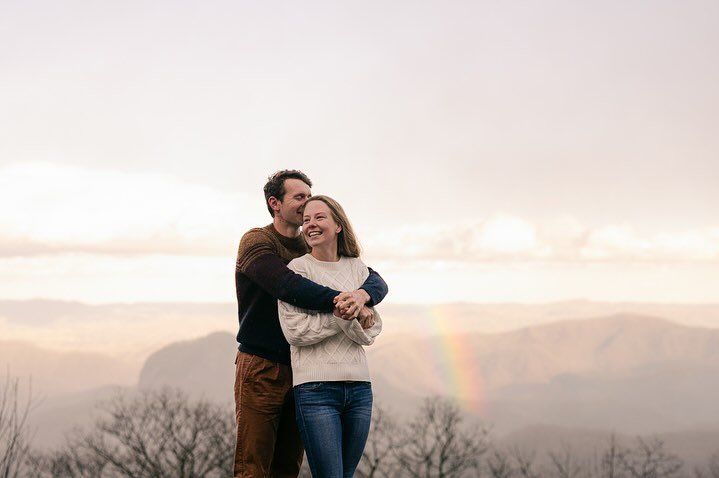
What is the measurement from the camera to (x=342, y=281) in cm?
395

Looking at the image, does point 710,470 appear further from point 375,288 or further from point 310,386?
point 310,386

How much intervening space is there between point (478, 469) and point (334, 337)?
4744 cm

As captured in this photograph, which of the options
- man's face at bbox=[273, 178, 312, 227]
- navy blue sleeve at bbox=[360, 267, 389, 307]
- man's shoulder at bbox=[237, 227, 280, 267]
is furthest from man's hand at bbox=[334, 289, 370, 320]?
man's face at bbox=[273, 178, 312, 227]

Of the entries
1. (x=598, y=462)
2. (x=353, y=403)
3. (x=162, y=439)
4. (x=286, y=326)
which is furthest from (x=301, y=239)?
(x=598, y=462)

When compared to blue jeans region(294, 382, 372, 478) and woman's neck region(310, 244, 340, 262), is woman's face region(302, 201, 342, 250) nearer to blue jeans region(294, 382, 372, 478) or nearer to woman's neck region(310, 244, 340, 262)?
woman's neck region(310, 244, 340, 262)

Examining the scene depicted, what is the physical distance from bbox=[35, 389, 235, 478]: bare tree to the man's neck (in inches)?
1456

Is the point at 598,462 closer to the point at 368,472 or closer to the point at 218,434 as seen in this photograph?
the point at 368,472

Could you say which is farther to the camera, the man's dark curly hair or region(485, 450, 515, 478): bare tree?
region(485, 450, 515, 478): bare tree

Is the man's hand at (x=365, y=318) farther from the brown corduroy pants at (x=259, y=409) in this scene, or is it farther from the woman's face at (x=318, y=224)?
the brown corduroy pants at (x=259, y=409)

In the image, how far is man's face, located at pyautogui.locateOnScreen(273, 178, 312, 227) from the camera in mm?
4293

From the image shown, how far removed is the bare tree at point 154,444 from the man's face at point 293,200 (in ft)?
122

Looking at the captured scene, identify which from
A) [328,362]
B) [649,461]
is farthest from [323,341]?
[649,461]

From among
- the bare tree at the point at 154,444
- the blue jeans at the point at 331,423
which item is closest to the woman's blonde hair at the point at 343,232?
the blue jeans at the point at 331,423

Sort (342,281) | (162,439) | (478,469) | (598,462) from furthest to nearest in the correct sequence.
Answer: (598,462) < (478,469) < (162,439) < (342,281)
